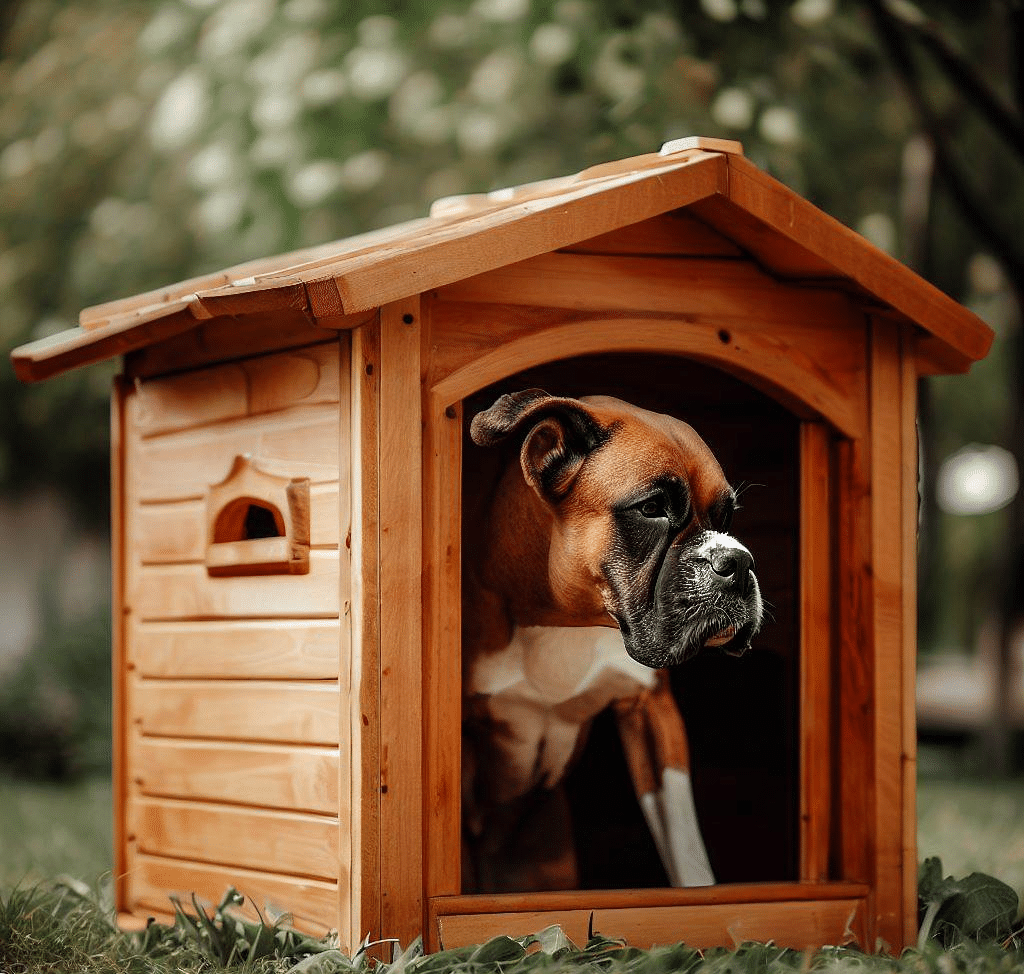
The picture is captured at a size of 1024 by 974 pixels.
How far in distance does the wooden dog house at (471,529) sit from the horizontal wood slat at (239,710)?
0.01m

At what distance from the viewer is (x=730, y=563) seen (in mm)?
3877

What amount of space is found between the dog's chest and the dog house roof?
104 centimetres

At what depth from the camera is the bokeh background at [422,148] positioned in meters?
7.90

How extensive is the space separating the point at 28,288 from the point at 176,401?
721 centimetres

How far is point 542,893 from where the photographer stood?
3.94m

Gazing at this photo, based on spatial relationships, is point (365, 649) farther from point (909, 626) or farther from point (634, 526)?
point (909, 626)

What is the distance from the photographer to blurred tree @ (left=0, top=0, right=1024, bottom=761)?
795 centimetres

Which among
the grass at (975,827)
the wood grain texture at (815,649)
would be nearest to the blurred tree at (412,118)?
the grass at (975,827)

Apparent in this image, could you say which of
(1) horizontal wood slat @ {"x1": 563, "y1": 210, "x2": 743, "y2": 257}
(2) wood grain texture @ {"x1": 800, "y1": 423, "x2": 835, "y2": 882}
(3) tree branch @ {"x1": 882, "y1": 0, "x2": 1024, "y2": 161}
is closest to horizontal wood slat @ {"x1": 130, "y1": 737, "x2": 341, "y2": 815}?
(2) wood grain texture @ {"x1": 800, "y1": 423, "x2": 835, "y2": 882}

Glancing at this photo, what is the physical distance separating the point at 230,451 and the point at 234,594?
397 mm

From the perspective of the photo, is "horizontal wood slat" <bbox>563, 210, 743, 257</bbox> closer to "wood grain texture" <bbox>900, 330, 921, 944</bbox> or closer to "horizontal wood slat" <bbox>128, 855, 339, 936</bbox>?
"wood grain texture" <bbox>900, 330, 921, 944</bbox>

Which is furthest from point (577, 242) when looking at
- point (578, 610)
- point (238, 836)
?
point (238, 836)

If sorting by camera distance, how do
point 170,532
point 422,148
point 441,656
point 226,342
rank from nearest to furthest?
point 441,656 → point 226,342 → point 170,532 → point 422,148

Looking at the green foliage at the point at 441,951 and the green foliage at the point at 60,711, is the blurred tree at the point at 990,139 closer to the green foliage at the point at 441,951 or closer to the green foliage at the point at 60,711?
the green foliage at the point at 441,951
